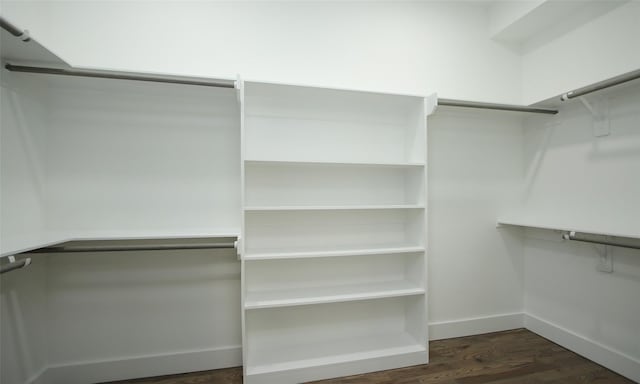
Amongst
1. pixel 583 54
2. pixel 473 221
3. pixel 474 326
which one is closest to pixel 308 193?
pixel 473 221

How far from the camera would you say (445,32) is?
2363 mm

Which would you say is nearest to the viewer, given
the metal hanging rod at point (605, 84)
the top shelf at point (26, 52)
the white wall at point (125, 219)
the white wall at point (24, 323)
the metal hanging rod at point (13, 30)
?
the metal hanging rod at point (13, 30)

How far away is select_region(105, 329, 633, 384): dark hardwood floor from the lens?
5.79 feet

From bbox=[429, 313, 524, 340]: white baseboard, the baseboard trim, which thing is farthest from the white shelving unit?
bbox=[429, 313, 524, 340]: white baseboard

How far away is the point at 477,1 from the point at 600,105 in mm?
1337

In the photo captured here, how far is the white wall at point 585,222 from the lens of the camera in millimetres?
1777

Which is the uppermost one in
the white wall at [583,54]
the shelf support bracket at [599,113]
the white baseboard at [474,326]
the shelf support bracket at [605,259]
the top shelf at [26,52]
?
the white wall at [583,54]

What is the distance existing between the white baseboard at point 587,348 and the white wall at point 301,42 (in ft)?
6.68

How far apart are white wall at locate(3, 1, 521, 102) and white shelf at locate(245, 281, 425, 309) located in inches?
63.1

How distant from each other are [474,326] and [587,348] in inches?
28.8

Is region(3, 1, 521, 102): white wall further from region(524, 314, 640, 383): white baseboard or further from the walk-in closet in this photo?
region(524, 314, 640, 383): white baseboard

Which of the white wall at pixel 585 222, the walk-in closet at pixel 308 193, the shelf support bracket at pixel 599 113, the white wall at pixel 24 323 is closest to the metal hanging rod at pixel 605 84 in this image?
the walk-in closet at pixel 308 193

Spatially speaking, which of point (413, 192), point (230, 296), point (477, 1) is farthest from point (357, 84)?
point (230, 296)

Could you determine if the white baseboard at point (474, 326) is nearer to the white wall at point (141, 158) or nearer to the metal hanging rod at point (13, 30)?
the white wall at point (141, 158)
